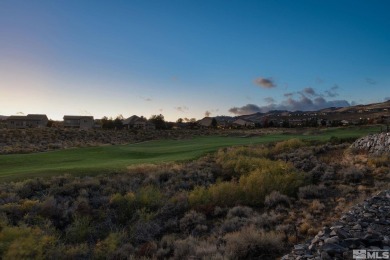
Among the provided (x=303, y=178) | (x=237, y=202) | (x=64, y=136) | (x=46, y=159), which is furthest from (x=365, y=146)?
(x=64, y=136)

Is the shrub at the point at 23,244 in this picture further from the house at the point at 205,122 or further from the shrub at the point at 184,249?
the house at the point at 205,122

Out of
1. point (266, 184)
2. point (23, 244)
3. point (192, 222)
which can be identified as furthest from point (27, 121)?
point (23, 244)

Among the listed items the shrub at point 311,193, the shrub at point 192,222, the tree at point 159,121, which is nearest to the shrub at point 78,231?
the shrub at point 192,222

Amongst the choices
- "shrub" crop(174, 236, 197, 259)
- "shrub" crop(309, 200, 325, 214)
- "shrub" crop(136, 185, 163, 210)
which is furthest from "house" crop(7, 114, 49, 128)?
"shrub" crop(174, 236, 197, 259)

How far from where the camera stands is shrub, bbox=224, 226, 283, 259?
9.22 meters

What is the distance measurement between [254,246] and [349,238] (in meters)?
2.83

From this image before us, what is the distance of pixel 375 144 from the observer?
26.2 m

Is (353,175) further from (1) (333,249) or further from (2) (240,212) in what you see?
(1) (333,249)

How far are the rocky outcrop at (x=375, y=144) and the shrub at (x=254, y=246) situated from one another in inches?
732

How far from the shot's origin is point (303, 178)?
1873 centimetres

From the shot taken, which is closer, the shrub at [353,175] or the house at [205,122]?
the shrub at [353,175]

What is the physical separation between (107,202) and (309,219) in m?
8.52

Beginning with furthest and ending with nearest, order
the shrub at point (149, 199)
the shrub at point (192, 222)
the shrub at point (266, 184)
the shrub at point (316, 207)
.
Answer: the shrub at point (266, 184), the shrub at point (149, 199), the shrub at point (316, 207), the shrub at point (192, 222)

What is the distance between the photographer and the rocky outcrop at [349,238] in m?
6.83
